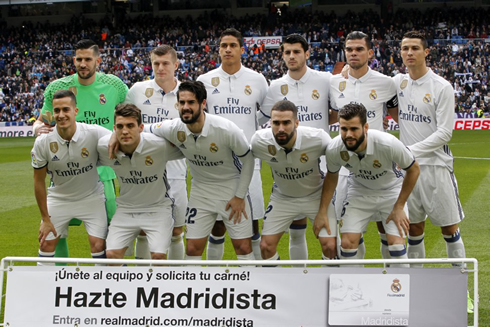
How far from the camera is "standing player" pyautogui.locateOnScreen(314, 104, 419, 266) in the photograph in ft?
17.3

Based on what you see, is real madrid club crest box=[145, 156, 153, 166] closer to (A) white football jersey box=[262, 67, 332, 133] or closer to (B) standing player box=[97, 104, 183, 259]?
(B) standing player box=[97, 104, 183, 259]

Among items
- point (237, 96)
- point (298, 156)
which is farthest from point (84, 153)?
point (298, 156)

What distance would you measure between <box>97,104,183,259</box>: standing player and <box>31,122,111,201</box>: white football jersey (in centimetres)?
14

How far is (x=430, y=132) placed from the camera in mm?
6098

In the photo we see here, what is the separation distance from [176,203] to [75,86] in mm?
1623

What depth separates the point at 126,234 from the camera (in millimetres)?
5750

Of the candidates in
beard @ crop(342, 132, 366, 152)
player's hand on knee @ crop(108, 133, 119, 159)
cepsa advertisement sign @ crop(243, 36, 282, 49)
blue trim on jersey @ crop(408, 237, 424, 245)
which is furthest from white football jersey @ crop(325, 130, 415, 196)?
cepsa advertisement sign @ crop(243, 36, 282, 49)

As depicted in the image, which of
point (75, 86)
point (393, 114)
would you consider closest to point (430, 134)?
point (393, 114)

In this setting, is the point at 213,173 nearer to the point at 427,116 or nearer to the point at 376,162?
the point at 376,162

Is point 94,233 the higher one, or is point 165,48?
point 165,48

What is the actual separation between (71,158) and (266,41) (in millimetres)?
34636

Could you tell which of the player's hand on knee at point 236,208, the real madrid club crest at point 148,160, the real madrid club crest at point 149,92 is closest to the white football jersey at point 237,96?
the real madrid club crest at point 149,92

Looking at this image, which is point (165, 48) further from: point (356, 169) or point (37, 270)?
point (37, 270)

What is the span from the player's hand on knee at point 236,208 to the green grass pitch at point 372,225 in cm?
212
